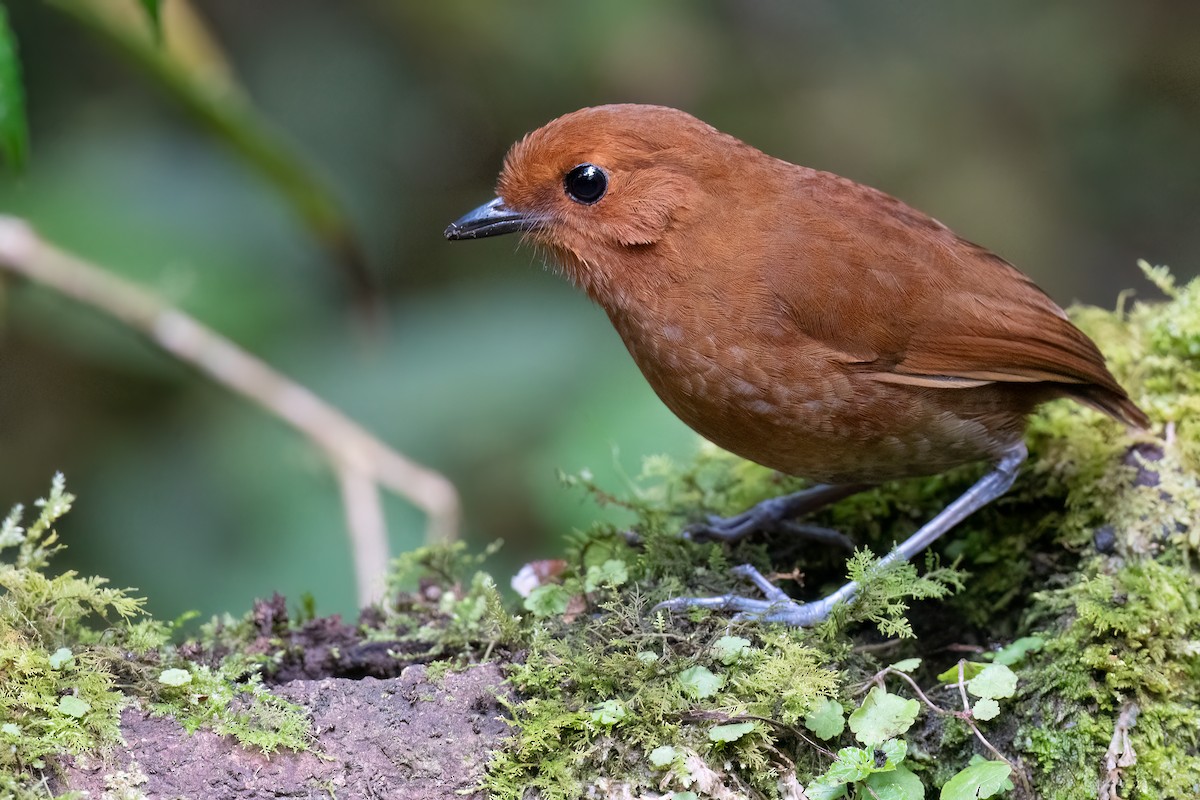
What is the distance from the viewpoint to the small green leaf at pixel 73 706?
81.5 inches

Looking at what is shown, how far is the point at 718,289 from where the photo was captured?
294 cm

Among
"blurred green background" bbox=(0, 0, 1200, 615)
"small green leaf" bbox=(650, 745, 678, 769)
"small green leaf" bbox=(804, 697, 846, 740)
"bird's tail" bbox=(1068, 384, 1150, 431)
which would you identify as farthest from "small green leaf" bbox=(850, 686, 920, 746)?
"blurred green background" bbox=(0, 0, 1200, 615)

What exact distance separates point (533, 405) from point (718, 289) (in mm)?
2535

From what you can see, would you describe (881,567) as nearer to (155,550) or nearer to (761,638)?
(761,638)

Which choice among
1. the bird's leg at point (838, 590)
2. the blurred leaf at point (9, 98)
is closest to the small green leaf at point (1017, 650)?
the bird's leg at point (838, 590)

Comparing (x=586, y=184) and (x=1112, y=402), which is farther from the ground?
(x=586, y=184)

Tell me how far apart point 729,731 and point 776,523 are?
112cm

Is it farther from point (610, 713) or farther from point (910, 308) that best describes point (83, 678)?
point (910, 308)

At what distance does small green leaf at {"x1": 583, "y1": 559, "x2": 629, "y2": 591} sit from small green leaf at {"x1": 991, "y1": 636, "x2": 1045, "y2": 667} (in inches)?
36.4

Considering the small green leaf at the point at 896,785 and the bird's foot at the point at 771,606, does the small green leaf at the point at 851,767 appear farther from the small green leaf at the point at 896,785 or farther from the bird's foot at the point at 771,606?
the bird's foot at the point at 771,606

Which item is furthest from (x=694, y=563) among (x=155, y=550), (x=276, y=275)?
(x=276, y=275)

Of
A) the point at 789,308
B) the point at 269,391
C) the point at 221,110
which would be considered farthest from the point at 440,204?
the point at 789,308

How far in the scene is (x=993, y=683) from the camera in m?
2.52

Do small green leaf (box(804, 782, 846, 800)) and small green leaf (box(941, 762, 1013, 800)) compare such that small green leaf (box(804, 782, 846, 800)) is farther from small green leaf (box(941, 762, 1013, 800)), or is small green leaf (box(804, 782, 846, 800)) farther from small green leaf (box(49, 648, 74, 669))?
small green leaf (box(49, 648, 74, 669))
